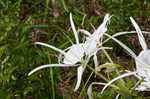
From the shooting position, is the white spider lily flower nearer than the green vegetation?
Yes

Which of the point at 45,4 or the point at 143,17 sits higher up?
the point at 45,4

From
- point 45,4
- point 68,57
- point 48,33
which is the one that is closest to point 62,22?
point 48,33

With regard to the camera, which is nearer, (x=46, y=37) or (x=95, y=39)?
(x=95, y=39)

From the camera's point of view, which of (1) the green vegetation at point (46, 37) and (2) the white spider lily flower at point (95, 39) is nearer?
(2) the white spider lily flower at point (95, 39)

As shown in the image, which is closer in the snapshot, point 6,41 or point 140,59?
point 140,59

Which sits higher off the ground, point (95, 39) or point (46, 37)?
point (46, 37)

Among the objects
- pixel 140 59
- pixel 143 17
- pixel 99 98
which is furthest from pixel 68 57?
pixel 143 17

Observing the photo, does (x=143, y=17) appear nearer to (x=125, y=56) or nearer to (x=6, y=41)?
A: (x=125, y=56)

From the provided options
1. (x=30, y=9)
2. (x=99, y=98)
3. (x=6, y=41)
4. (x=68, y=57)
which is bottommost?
(x=99, y=98)

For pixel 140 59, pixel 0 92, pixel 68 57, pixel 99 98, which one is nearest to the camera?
pixel 140 59

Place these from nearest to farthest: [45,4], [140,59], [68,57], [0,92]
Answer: [140,59] < [68,57] < [0,92] < [45,4]
